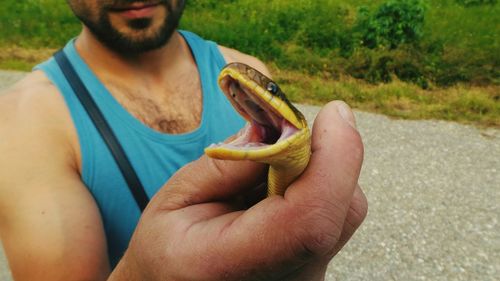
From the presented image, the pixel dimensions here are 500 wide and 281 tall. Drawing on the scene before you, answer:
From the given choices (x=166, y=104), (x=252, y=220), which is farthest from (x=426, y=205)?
(x=252, y=220)

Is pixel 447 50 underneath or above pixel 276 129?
underneath

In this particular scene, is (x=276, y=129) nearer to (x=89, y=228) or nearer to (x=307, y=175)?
(x=307, y=175)

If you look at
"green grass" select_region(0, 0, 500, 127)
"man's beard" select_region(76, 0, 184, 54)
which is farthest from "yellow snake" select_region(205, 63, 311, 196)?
"green grass" select_region(0, 0, 500, 127)

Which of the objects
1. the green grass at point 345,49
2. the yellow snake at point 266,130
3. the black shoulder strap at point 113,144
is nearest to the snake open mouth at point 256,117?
the yellow snake at point 266,130

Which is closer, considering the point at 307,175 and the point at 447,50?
the point at 307,175

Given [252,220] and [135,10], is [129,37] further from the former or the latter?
[252,220]

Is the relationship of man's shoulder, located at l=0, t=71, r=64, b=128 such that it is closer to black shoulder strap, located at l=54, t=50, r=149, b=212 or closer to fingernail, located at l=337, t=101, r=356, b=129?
black shoulder strap, located at l=54, t=50, r=149, b=212

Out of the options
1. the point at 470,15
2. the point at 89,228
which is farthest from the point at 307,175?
the point at 470,15
